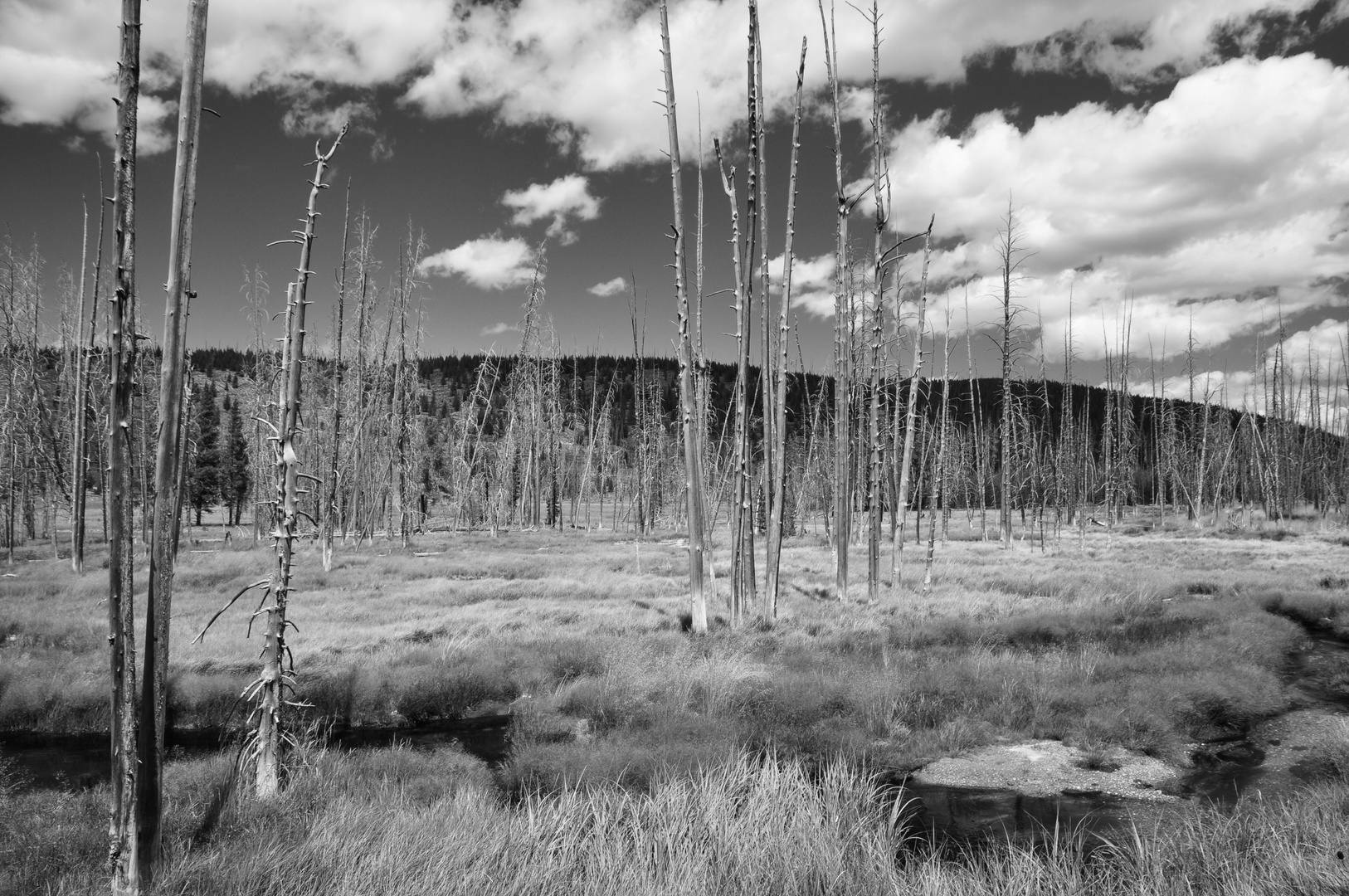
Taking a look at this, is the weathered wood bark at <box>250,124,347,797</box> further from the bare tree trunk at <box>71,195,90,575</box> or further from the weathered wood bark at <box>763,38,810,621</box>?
the bare tree trunk at <box>71,195,90,575</box>

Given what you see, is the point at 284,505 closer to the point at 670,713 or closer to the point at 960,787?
the point at 670,713

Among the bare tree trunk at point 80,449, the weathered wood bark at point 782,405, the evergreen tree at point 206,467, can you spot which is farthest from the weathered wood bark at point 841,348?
the evergreen tree at point 206,467

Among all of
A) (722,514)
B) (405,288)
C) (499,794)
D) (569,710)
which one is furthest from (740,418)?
(722,514)

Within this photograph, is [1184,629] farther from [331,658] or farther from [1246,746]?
[331,658]

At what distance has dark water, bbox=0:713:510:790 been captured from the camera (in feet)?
27.0

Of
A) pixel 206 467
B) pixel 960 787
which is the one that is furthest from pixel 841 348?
pixel 206 467

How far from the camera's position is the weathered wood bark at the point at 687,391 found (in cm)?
1277

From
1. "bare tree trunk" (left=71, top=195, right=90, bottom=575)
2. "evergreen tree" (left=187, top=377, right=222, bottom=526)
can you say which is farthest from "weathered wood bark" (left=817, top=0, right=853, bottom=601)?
"evergreen tree" (left=187, top=377, right=222, bottom=526)

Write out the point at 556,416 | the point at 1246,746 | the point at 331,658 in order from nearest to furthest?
1. the point at 1246,746
2. the point at 331,658
3. the point at 556,416

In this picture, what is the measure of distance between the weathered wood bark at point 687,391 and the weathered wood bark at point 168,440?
9148 millimetres

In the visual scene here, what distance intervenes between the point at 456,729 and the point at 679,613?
6487mm

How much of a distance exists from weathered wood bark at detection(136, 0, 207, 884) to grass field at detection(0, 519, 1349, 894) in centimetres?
73

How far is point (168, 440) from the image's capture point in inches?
146

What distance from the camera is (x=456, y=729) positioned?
406 inches
